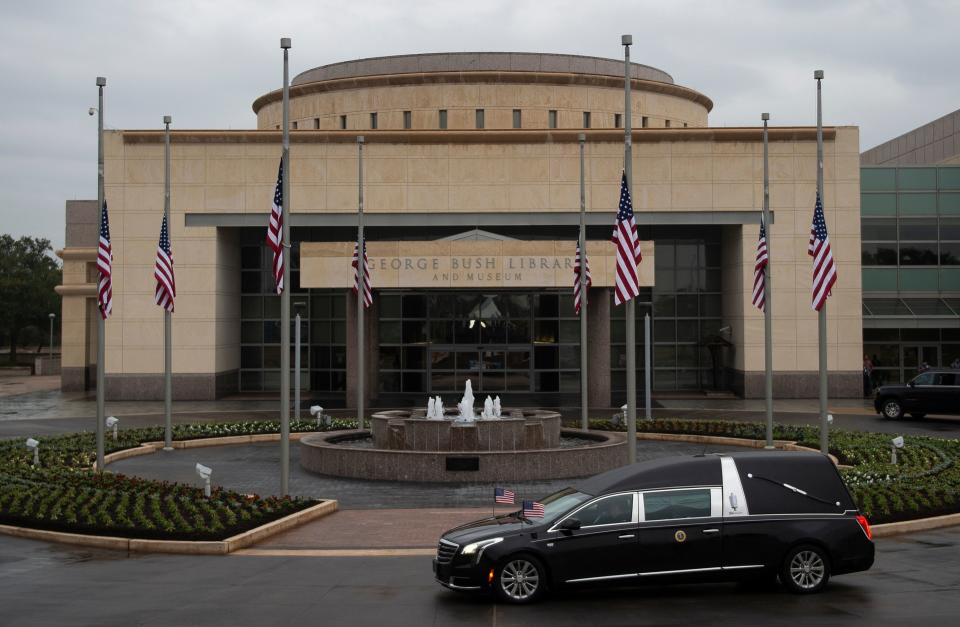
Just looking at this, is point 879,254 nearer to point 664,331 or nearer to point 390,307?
point 664,331

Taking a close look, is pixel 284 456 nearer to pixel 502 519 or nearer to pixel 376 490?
pixel 376 490

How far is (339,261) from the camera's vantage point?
43375mm

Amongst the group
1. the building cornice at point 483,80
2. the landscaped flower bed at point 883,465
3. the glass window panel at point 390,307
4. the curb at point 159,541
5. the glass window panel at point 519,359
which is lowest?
the curb at point 159,541

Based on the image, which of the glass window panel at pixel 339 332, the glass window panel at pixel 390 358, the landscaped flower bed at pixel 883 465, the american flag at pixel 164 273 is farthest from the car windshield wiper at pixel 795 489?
the glass window panel at pixel 339 332

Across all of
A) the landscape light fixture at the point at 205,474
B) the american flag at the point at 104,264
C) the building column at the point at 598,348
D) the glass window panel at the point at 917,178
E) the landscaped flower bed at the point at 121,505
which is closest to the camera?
the landscaped flower bed at the point at 121,505

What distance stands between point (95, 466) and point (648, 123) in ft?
126

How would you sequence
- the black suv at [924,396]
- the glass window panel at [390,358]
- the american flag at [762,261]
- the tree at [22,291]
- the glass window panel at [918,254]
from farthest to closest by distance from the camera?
the tree at [22,291] → the glass window panel at [918,254] → the glass window panel at [390,358] → the black suv at [924,396] → the american flag at [762,261]

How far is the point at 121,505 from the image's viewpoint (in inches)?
714

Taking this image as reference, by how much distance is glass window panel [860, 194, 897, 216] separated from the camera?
50.4 metres

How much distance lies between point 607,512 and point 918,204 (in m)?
43.6

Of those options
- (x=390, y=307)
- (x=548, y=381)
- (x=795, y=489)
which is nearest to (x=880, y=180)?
(x=548, y=381)

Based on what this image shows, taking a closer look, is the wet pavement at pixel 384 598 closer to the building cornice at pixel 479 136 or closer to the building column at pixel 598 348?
the building column at pixel 598 348

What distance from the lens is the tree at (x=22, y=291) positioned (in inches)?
3529

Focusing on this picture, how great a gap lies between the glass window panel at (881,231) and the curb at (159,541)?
131 feet
